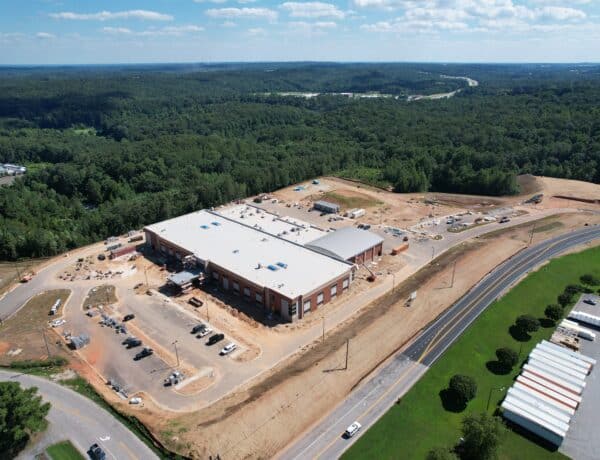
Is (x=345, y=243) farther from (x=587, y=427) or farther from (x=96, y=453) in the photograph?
(x=96, y=453)

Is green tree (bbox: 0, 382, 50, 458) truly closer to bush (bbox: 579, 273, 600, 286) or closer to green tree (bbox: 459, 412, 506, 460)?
green tree (bbox: 459, 412, 506, 460)

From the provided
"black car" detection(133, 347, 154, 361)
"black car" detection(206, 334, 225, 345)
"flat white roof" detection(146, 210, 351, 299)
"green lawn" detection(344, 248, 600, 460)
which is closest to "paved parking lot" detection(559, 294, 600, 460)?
"green lawn" detection(344, 248, 600, 460)

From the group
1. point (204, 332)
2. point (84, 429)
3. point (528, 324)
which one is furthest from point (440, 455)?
point (84, 429)

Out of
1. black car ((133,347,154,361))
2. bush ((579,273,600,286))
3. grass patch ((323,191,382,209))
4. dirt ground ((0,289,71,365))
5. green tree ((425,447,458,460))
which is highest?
green tree ((425,447,458,460))

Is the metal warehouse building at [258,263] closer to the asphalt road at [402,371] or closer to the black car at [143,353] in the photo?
the asphalt road at [402,371]

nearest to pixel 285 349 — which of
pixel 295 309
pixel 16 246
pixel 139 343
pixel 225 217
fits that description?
pixel 295 309
